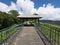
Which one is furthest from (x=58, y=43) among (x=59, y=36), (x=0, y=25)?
(x=0, y=25)

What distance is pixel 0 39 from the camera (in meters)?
8.99

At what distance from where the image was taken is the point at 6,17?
29094 millimetres

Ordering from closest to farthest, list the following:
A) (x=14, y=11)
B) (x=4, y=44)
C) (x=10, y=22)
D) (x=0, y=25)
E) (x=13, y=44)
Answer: (x=4, y=44), (x=13, y=44), (x=0, y=25), (x=10, y=22), (x=14, y=11)

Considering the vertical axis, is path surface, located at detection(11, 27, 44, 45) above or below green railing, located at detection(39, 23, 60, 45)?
below

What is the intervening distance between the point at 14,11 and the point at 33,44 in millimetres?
62189

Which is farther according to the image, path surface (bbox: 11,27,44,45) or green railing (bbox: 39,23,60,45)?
path surface (bbox: 11,27,44,45)

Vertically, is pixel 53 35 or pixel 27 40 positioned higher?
pixel 53 35

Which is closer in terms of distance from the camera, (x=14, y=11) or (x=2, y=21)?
(x=2, y=21)

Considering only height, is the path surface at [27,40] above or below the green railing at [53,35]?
below

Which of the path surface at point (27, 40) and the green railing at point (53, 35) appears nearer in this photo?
the green railing at point (53, 35)

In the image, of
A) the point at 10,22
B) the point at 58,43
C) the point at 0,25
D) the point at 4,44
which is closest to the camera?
the point at 58,43

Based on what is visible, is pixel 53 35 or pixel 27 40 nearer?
pixel 53 35

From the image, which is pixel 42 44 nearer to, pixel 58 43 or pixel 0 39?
pixel 58 43

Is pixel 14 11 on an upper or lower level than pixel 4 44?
upper
